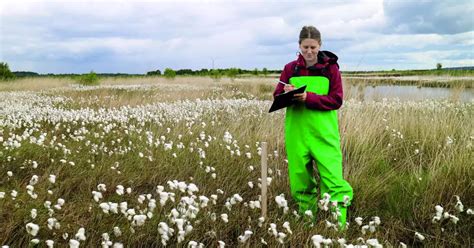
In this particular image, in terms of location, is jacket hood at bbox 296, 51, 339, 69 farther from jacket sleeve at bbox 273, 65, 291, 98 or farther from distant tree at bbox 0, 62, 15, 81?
distant tree at bbox 0, 62, 15, 81

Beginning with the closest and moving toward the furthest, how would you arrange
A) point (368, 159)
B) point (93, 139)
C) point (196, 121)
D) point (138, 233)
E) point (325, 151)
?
point (138, 233), point (325, 151), point (368, 159), point (93, 139), point (196, 121)

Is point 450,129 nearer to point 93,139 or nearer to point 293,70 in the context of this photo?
point 293,70

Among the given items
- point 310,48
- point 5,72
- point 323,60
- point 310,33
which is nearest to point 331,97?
point 323,60

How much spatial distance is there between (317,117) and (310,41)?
0.71 m

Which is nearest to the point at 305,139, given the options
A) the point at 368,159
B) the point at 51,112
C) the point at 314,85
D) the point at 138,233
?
the point at 314,85

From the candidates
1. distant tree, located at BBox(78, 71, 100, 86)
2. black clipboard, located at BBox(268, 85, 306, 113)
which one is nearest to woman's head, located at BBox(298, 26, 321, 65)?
black clipboard, located at BBox(268, 85, 306, 113)

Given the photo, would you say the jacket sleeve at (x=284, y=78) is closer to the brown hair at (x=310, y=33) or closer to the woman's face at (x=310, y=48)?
the woman's face at (x=310, y=48)

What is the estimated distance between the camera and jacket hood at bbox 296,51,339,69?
12.8 ft

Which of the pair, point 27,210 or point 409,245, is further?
point 409,245

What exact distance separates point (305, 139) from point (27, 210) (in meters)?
2.62

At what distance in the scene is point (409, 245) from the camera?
157 inches

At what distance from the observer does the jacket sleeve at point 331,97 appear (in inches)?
147

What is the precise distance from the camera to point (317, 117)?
3846mm

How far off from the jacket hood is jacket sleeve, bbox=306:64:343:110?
53 mm
